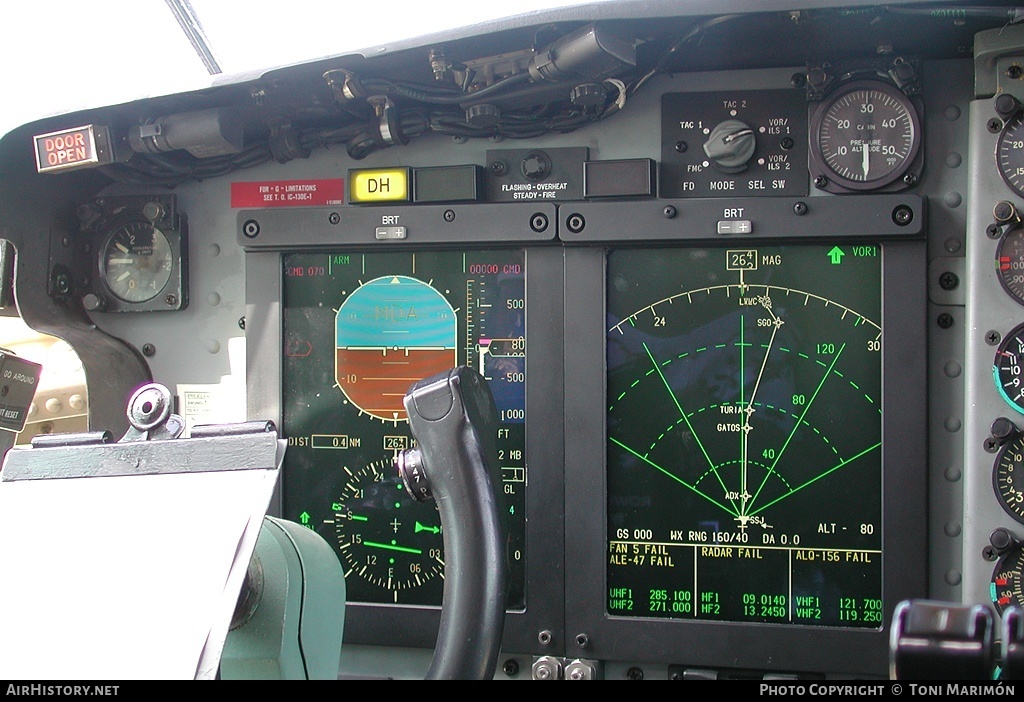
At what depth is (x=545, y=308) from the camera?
7.29ft

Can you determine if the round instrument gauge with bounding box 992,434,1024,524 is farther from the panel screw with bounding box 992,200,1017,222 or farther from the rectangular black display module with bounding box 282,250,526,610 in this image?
the rectangular black display module with bounding box 282,250,526,610

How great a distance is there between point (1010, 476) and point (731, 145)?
902 mm

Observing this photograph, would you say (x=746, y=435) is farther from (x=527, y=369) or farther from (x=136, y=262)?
(x=136, y=262)

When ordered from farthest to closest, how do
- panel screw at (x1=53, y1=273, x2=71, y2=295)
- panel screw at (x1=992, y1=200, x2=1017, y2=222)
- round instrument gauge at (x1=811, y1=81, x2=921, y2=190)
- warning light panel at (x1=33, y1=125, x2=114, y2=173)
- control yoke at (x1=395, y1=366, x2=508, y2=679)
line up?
panel screw at (x1=53, y1=273, x2=71, y2=295), warning light panel at (x1=33, y1=125, x2=114, y2=173), round instrument gauge at (x1=811, y1=81, x2=921, y2=190), panel screw at (x1=992, y1=200, x2=1017, y2=222), control yoke at (x1=395, y1=366, x2=508, y2=679)

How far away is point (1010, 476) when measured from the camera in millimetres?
2004

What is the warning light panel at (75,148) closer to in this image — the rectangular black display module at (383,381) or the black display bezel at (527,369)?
the black display bezel at (527,369)

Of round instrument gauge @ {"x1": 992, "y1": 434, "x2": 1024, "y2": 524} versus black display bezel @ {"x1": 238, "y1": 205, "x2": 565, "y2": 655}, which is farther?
black display bezel @ {"x1": 238, "y1": 205, "x2": 565, "y2": 655}

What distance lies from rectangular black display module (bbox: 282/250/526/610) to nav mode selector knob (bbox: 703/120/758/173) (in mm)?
502

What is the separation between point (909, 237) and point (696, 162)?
1.59ft

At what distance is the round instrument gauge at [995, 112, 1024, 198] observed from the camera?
1986 mm

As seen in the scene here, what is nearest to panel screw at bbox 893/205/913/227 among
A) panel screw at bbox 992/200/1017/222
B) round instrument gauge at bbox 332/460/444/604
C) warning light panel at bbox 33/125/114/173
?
panel screw at bbox 992/200/1017/222
